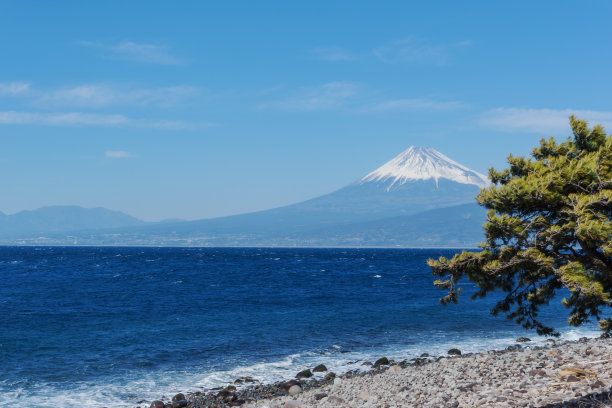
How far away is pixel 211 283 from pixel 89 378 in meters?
47.9

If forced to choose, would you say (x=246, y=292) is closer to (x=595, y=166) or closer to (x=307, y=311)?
(x=307, y=311)

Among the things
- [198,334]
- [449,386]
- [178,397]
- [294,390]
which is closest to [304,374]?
[294,390]

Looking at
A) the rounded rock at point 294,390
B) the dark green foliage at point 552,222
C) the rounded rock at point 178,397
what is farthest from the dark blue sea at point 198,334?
the dark green foliage at point 552,222

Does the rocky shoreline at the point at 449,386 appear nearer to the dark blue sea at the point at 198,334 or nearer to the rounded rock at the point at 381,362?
the rounded rock at the point at 381,362

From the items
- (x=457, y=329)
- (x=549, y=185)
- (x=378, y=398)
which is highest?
(x=549, y=185)

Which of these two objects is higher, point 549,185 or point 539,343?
point 549,185

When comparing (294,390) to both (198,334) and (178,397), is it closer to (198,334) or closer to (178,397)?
(178,397)

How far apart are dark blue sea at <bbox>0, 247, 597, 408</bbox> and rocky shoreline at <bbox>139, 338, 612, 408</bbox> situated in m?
1.87

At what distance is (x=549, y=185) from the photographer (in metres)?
10.4

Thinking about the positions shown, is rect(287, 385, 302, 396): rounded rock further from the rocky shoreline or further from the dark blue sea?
the dark blue sea

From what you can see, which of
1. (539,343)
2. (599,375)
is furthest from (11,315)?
(599,375)

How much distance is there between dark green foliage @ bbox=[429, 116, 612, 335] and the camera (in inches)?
386

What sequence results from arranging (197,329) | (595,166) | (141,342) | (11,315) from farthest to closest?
1. (11,315)
2. (197,329)
3. (141,342)
4. (595,166)

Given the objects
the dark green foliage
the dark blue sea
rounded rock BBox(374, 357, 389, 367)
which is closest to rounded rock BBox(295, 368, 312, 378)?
the dark blue sea
